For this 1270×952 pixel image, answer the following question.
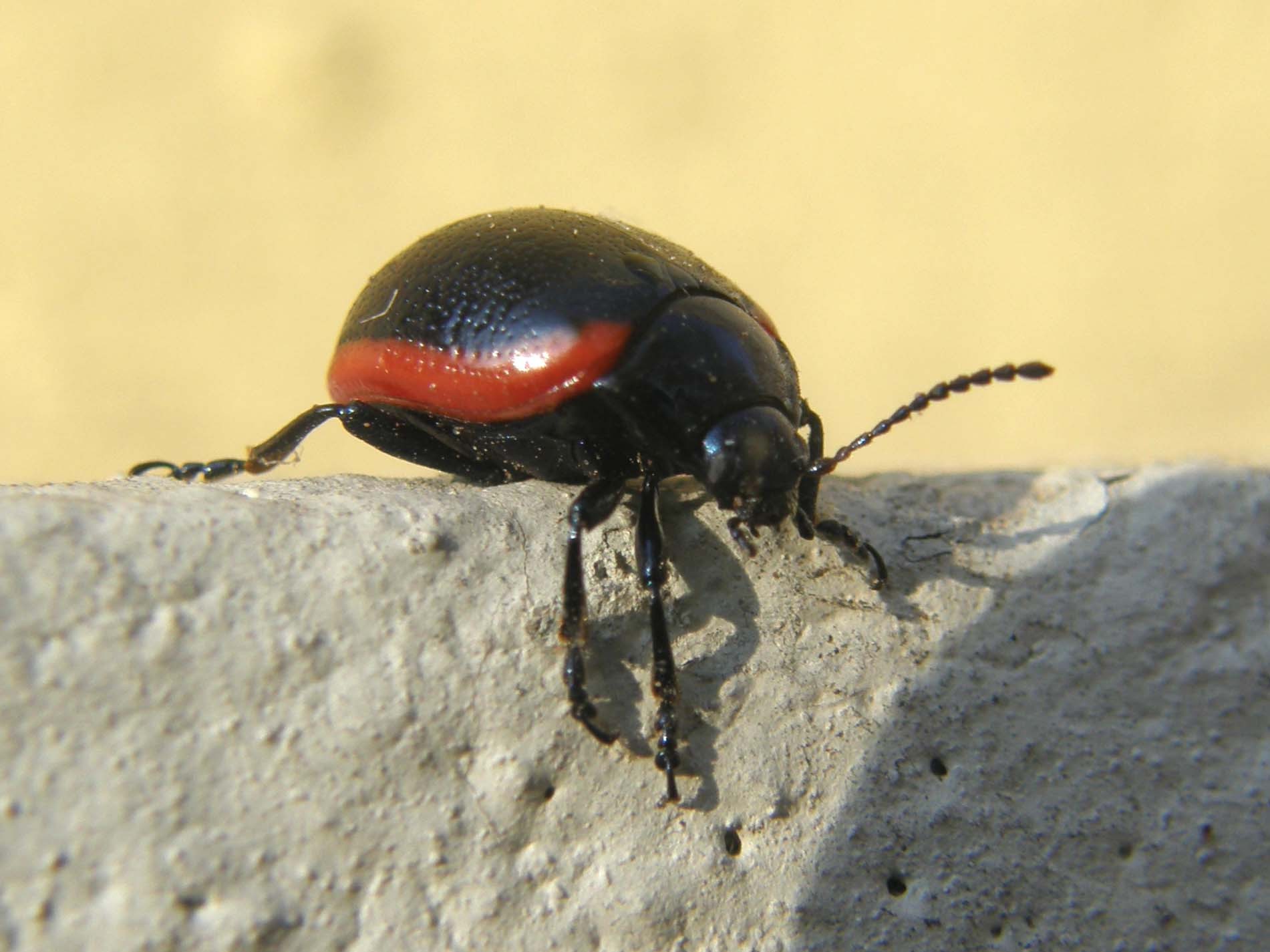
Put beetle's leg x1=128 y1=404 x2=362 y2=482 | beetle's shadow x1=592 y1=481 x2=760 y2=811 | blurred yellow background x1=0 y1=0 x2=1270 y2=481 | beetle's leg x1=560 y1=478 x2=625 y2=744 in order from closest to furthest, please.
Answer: beetle's leg x1=560 y1=478 x2=625 y2=744, beetle's shadow x1=592 y1=481 x2=760 y2=811, beetle's leg x1=128 y1=404 x2=362 y2=482, blurred yellow background x1=0 y1=0 x2=1270 y2=481

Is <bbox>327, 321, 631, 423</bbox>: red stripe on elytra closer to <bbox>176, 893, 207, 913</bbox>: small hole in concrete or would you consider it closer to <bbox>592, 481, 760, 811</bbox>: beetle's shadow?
<bbox>592, 481, 760, 811</bbox>: beetle's shadow

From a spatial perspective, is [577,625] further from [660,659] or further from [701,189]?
[701,189]

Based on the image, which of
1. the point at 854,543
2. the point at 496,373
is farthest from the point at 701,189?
the point at 854,543

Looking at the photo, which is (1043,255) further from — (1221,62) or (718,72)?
(718,72)

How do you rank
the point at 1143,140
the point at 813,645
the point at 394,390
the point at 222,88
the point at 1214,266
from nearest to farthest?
the point at 813,645 → the point at 394,390 → the point at 1214,266 → the point at 1143,140 → the point at 222,88

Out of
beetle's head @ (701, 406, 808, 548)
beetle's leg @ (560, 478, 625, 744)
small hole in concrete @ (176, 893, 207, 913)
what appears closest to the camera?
small hole in concrete @ (176, 893, 207, 913)

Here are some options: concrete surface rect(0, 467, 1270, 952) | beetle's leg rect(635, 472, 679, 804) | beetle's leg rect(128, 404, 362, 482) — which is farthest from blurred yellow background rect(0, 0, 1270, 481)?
beetle's leg rect(635, 472, 679, 804)

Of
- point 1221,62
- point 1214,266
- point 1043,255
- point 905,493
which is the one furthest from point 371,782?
point 1221,62

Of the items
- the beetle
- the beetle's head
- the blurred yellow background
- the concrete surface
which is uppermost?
the blurred yellow background
